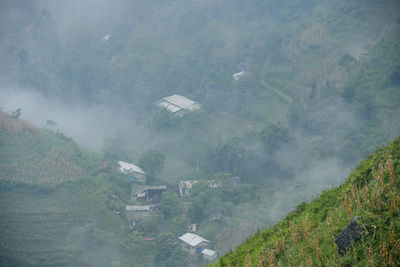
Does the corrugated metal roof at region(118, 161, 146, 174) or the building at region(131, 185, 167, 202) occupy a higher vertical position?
the corrugated metal roof at region(118, 161, 146, 174)

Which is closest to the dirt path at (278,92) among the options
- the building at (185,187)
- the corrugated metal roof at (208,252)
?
the building at (185,187)

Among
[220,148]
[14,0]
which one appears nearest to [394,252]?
[220,148]

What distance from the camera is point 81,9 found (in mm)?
40438

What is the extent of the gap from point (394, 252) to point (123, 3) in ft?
129

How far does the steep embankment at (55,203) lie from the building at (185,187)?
268 centimetres

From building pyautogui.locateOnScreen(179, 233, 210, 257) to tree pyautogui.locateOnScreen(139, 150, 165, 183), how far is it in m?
4.93

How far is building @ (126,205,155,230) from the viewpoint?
55.4 ft

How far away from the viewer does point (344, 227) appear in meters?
5.14

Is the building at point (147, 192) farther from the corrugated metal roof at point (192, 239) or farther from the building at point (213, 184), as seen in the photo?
the corrugated metal roof at point (192, 239)

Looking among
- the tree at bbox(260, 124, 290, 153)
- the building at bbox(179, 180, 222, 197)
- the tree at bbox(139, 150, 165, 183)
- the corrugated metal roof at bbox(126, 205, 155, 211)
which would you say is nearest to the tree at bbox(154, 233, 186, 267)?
the corrugated metal roof at bbox(126, 205, 155, 211)

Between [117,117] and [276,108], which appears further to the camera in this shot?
[117,117]

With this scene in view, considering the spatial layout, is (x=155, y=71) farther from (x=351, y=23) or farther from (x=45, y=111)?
(x=351, y=23)

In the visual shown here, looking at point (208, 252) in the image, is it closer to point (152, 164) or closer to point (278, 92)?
point (152, 164)

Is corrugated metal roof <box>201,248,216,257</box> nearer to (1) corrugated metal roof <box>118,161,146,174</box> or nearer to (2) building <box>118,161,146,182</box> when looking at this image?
(2) building <box>118,161,146,182</box>
